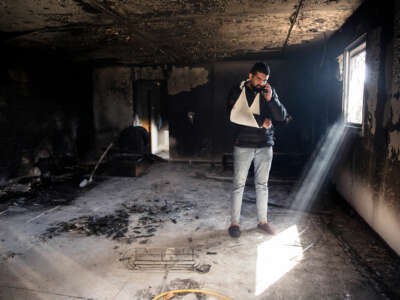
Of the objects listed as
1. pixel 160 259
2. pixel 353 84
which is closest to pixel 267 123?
pixel 160 259

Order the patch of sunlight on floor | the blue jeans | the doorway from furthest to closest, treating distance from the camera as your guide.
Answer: the doorway
the blue jeans
the patch of sunlight on floor

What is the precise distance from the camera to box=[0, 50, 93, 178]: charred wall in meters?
5.19

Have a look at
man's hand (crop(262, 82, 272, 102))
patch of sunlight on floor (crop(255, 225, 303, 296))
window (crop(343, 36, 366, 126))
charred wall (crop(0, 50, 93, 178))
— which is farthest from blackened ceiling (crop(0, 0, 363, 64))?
patch of sunlight on floor (crop(255, 225, 303, 296))

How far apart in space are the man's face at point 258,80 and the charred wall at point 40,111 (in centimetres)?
458

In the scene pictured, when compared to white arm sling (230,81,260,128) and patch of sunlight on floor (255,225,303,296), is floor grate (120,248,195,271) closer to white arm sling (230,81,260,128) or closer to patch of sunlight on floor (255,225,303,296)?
patch of sunlight on floor (255,225,303,296)

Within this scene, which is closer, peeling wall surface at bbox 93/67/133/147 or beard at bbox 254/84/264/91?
beard at bbox 254/84/264/91

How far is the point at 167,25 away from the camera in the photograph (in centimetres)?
385

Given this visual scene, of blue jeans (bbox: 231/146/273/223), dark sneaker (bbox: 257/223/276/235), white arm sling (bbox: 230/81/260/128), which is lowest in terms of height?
dark sneaker (bbox: 257/223/276/235)

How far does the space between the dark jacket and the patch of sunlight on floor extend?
3.27 feet

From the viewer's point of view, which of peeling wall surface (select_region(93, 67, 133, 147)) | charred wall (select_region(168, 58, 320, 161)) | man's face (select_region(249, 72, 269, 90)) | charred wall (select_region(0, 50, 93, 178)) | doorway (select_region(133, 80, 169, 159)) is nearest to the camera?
man's face (select_region(249, 72, 269, 90))

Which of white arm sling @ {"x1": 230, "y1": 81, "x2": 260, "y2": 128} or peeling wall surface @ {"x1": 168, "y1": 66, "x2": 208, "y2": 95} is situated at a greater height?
peeling wall surface @ {"x1": 168, "y1": 66, "x2": 208, "y2": 95}

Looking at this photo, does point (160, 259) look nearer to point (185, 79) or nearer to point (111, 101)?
point (185, 79)

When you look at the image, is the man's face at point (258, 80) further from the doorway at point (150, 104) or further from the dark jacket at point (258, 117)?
the doorway at point (150, 104)

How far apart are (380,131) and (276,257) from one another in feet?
5.51
